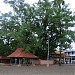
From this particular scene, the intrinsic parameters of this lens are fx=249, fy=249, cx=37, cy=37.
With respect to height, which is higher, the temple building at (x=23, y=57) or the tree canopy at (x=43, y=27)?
the tree canopy at (x=43, y=27)

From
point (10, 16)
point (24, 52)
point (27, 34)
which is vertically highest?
point (10, 16)

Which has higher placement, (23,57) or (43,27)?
(43,27)

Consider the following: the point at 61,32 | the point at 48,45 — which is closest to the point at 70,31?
Answer: the point at 61,32

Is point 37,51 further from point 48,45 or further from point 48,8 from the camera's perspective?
point 48,8

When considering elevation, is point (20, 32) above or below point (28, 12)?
below

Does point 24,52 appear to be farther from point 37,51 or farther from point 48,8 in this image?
point 48,8

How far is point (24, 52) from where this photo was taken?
155 feet

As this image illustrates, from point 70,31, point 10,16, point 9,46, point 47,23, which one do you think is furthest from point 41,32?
point 9,46

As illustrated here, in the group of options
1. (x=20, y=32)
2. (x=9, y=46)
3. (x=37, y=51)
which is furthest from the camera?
(x=9, y=46)

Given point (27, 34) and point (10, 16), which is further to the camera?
point (10, 16)

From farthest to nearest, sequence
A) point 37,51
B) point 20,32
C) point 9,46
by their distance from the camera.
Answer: point 9,46 < point 37,51 < point 20,32

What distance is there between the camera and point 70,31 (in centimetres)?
4541

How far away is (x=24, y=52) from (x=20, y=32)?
182 inches

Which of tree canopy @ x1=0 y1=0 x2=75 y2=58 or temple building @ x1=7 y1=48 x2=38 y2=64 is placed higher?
tree canopy @ x1=0 y1=0 x2=75 y2=58
